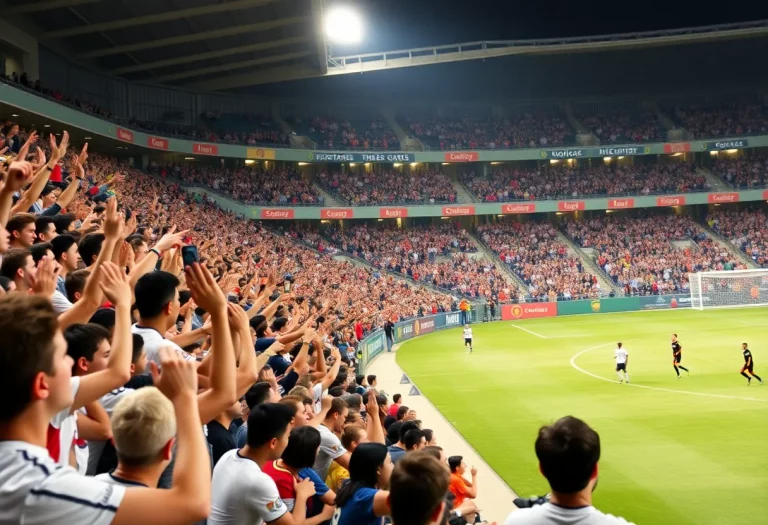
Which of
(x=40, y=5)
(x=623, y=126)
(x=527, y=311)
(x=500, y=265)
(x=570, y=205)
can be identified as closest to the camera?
(x=40, y=5)

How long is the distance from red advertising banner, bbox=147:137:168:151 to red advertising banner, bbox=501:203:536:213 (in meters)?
29.1

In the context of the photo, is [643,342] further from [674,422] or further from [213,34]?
[213,34]

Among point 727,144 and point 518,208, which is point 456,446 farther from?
point 727,144

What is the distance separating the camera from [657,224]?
2633 inches

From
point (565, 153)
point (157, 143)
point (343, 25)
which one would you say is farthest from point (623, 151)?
point (157, 143)

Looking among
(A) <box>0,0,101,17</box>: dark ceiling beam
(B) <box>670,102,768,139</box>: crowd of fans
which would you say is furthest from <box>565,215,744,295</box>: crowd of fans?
(A) <box>0,0,101,17</box>: dark ceiling beam

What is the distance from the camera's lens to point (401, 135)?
229ft

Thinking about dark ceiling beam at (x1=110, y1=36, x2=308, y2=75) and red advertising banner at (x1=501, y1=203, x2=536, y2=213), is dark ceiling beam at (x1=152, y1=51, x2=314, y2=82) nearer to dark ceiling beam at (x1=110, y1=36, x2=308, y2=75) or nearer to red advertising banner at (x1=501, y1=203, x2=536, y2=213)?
dark ceiling beam at (x1=110, y1=36, x2=308, y2=75)

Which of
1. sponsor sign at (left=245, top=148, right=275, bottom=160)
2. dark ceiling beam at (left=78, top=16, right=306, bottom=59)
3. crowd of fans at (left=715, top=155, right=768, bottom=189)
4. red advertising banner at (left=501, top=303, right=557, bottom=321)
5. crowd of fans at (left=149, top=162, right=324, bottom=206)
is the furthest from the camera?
crowd of fans at (left=715, top=155, right=768, bottom=189)

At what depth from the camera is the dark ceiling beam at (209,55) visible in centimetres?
4438

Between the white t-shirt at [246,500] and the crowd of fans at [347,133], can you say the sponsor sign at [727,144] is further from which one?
the white t-shirt at [246,500]

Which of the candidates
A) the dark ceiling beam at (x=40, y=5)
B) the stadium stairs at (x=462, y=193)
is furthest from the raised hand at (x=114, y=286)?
the stadium stairs at (x=462, y=193)

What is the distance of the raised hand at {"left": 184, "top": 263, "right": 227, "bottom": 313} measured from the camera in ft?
13.2

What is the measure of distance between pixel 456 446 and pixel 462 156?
165 ft
